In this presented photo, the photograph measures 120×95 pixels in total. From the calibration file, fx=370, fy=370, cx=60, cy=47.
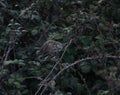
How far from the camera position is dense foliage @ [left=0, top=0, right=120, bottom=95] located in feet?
7.32

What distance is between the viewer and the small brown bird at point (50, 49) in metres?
2.39

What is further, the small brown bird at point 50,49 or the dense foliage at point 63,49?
the small brown bird at point 50,49

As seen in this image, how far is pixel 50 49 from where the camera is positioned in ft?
7.94

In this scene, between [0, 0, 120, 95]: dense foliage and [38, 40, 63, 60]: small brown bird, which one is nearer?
[0, 0, 120, 95]: dense foliage

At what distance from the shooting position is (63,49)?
2.42m

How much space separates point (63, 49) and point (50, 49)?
3.3 inches

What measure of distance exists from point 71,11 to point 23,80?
0.91m

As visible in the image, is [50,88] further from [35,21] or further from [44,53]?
[35,21]

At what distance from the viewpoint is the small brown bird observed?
239cm

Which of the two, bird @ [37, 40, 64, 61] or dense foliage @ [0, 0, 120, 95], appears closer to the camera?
dense foliage @ [0, 0, 120, 95]

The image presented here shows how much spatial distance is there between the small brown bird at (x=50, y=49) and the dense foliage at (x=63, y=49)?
0.02 meters

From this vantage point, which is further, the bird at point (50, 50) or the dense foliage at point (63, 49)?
the bird at point (50, 50)

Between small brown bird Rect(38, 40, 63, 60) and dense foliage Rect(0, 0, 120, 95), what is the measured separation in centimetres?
2

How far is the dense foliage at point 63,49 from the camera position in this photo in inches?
87.8
